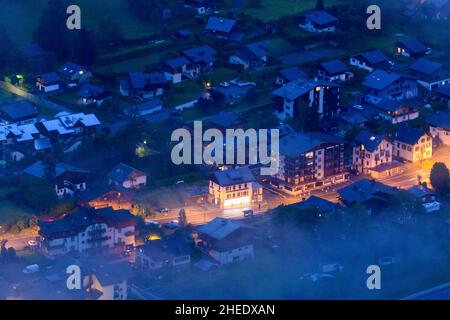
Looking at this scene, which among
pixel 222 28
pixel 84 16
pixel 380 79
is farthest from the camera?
pixel 84 16

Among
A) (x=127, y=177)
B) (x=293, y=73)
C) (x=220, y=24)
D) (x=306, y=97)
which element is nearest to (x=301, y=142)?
(x=306, y=97)

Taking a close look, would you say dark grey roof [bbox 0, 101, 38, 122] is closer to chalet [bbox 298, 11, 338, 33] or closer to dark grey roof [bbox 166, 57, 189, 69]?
dark grey roof [bbox 166, 57, 189, 69]

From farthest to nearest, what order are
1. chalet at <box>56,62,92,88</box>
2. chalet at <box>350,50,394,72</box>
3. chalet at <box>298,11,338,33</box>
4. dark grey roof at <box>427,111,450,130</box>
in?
chalet at <box>298,11,338,33</box> → chalet at <box>350,50,394,72</box> → chalet at <box>56,62,92,88</box> → dark grey roof at <box>427,111,450,130</box>

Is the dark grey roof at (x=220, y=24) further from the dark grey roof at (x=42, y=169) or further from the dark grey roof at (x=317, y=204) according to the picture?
the dark grey roof at (x=317, y=204)

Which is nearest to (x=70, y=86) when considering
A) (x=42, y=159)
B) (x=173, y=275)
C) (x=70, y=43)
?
(x=70, y=43)

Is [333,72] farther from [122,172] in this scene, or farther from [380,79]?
[122,172]

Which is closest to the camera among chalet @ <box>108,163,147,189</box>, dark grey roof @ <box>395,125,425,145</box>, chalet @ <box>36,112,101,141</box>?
chalet @ <box>108,163,147,189</box>

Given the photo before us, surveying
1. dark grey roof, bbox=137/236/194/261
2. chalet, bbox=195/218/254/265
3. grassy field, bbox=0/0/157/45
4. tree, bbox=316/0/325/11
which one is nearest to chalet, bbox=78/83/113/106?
grassy field, bbox=0/0/157/45

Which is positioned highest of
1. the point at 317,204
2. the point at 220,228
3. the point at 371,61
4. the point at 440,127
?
the point at 220,228
